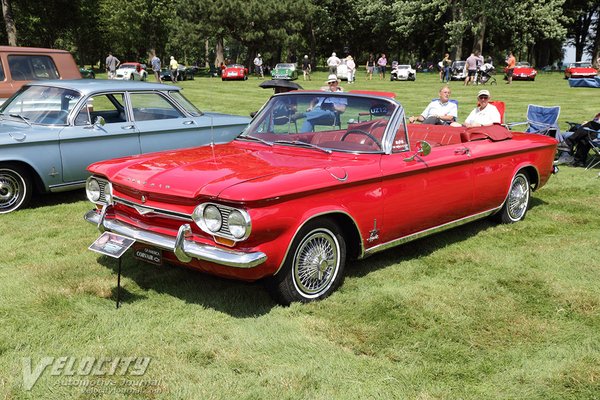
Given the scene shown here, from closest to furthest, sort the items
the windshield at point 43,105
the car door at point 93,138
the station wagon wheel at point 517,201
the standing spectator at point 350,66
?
the station wagon wheel at point 517,201 < the car door at point 93,138 < the windshield at point 43,105 < the standing spectator at point 350,66

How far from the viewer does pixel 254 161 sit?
4.77m

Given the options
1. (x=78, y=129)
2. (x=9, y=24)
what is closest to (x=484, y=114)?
(x=78, y=129)

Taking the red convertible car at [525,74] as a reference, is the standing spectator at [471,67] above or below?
above

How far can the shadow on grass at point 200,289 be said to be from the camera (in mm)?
4441

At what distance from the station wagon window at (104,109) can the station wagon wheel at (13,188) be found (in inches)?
36.3

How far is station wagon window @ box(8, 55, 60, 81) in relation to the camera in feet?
33.3

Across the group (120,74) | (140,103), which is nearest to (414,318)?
(140,103)

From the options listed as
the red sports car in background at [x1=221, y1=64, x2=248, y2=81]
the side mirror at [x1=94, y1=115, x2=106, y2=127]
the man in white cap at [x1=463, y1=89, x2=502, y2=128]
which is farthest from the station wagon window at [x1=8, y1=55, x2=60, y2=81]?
the red sports car in background at [x1=221, y1=64, x2=248, y2=81]

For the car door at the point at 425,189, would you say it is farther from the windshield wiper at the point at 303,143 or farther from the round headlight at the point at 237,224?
the round headlight at the point at 237,224

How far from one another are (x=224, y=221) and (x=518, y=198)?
418 cm

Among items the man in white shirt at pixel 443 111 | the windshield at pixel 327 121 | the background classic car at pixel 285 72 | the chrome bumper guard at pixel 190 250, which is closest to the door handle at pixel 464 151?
the windshield at pixel 327 121

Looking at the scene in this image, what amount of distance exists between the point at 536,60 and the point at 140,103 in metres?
75.0

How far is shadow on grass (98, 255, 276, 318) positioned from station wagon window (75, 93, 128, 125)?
285 cm

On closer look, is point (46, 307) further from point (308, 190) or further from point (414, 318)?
point (414, 318)
